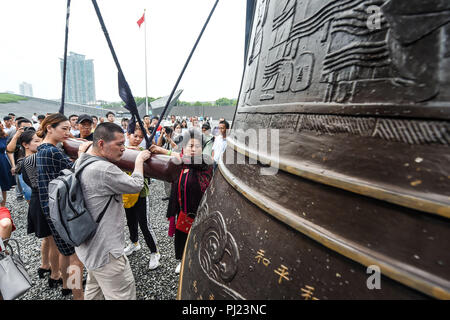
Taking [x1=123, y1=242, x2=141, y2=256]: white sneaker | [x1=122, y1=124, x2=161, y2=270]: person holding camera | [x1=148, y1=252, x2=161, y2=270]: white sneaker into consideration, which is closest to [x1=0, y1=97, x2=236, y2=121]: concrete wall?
[x1=123, y1=242, x2=141, y2=256]: white sneaker

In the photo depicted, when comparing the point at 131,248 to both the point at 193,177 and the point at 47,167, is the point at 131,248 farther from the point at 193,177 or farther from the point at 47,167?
the point at 193,177

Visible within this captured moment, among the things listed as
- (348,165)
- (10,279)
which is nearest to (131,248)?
(10,279)

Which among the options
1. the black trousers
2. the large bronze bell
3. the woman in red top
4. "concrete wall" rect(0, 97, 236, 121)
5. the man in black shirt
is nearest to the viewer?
the large bronze bell

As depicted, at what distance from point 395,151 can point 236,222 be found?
50cm

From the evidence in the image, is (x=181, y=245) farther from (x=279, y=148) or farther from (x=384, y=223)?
(x=384, y=223)

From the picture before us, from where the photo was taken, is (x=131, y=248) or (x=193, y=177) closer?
(x=193, y=177)

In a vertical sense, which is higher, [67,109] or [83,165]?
[67,109]

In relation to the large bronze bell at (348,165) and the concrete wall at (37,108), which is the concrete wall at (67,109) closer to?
the concrete wall at (37,108)

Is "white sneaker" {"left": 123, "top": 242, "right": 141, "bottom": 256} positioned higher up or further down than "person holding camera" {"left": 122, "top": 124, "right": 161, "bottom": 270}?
further down

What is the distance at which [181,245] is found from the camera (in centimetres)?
236

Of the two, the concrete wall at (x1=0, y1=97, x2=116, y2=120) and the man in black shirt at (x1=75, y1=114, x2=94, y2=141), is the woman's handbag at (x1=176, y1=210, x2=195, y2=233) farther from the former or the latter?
the concrete wall at (x1=0, y1=97, x2=116, y2=120)

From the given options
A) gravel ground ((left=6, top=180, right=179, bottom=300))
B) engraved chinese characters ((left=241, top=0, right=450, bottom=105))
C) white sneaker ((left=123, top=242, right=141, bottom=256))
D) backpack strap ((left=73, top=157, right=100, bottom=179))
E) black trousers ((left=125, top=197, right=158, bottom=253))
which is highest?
engraved chinese characters ((left=241, top=0, right=450, bottom=105))

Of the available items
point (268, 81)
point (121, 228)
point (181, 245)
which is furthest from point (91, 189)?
point (268, 81)

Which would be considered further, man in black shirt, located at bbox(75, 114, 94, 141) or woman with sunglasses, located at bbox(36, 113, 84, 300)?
man in black shirt, located at bbox(75, 114, 94, 141)
